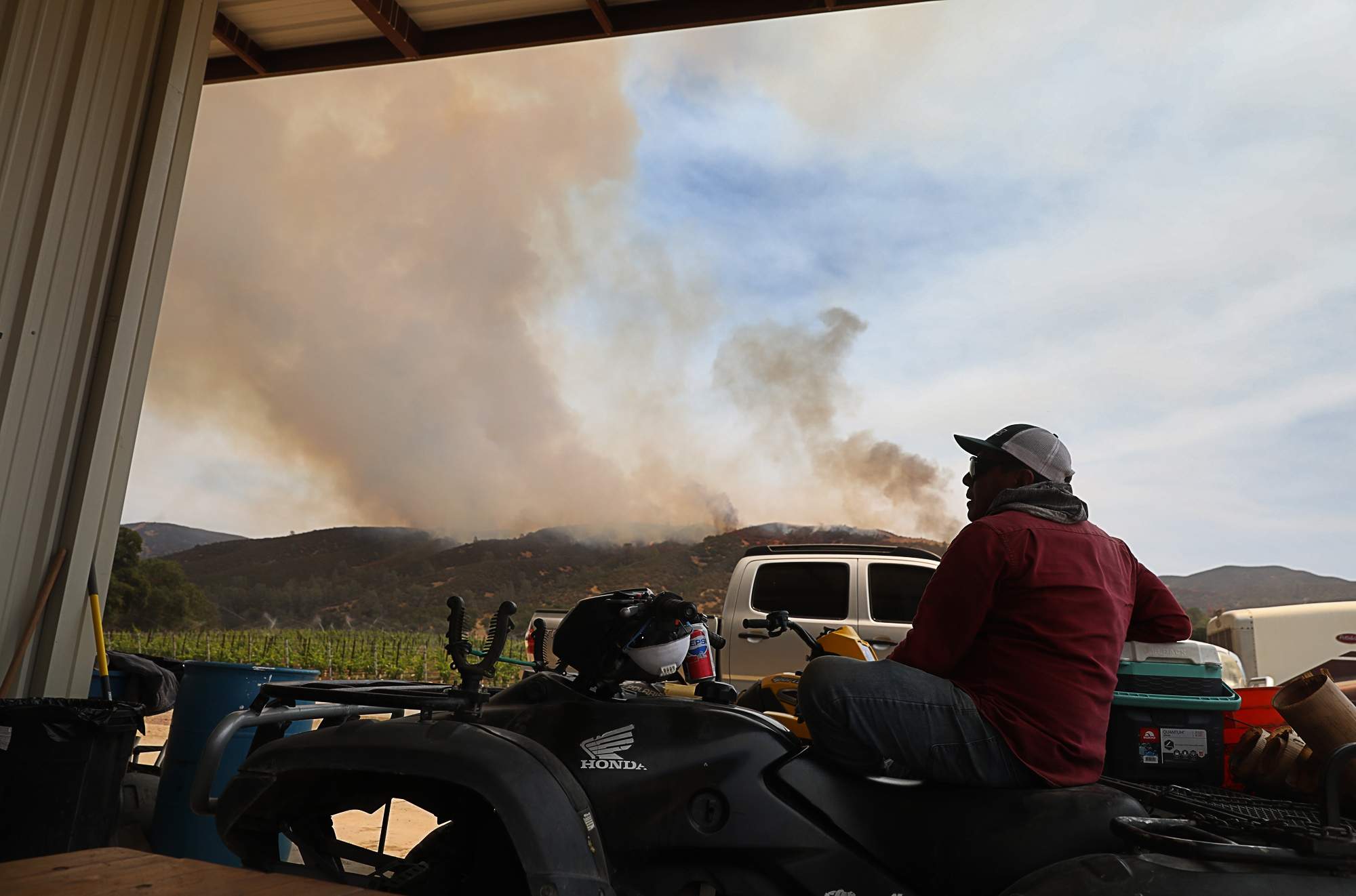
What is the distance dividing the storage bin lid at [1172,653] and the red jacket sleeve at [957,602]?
0.55 m

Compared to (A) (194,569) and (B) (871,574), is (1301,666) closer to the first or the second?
(B) (871,574)

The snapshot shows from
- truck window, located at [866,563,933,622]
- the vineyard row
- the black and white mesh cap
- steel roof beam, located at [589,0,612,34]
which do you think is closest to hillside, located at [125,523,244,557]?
the vineyard row

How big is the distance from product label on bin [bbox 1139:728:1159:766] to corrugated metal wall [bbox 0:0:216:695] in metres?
5.03

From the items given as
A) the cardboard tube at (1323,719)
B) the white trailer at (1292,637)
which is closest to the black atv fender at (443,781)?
the cardboard tube at (1323,719)

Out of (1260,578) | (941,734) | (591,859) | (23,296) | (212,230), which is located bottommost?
(591,859)

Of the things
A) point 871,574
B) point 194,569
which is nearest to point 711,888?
point 871,574

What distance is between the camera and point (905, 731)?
6.41 ft

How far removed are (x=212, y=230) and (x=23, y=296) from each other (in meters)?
59.7

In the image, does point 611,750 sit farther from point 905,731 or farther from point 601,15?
point 601,15

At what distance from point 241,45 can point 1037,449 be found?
6950 mm

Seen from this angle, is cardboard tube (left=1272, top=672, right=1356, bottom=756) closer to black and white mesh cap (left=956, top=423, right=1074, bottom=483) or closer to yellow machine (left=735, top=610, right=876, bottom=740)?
black and white mesh cap (left=956, top=423, right=1074, bottom=483)

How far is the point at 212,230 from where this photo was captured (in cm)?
5722

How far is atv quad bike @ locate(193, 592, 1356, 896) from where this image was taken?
175 centimetres

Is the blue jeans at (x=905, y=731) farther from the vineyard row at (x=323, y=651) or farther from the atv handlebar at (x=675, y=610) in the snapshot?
the vineyard row at (x=323, y=651)
